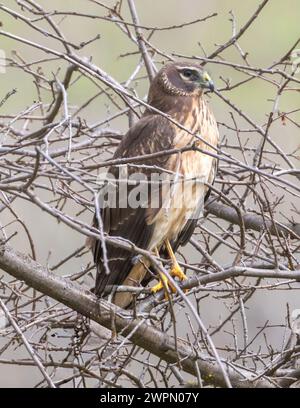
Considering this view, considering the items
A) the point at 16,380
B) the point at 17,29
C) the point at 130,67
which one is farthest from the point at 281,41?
the point at 16,380

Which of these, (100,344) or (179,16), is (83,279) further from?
(179,16)

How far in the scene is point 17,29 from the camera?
405 inches

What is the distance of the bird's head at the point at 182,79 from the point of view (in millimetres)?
5262

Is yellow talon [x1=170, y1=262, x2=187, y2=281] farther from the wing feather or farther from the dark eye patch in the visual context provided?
the dark eye patch

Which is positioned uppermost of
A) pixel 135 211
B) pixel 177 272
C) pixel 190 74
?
pixel 190 74

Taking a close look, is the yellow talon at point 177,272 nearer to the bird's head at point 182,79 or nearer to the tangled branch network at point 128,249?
the tangled branch network at point 128,249

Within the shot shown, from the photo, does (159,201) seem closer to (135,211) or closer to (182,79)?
(135,211)

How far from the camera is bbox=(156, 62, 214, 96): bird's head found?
5262 mm

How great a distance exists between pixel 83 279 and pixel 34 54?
181 inches

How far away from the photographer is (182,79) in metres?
5.33

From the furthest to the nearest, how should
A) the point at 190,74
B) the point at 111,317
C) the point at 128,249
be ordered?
1. the point at 190,74
2. the point at 111,317
3. the point at 128,249

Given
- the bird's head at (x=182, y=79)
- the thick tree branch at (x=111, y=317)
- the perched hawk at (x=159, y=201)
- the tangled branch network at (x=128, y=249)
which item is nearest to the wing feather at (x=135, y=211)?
the perched hawk at (x=159, y=201)

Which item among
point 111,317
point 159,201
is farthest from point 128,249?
point 159,201

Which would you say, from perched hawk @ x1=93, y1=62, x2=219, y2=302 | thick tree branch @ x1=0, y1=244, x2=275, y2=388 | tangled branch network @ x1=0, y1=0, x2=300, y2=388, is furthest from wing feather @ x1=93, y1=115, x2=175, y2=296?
thick tree branch @ x1=0, y1=244, x2=275, y2=388
